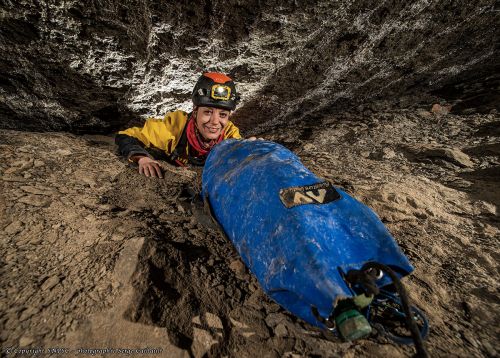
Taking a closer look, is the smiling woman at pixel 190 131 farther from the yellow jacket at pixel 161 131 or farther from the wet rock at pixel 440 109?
the wet rock at pixel 440 109

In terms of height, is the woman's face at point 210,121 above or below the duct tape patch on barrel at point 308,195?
Result: above

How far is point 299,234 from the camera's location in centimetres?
106

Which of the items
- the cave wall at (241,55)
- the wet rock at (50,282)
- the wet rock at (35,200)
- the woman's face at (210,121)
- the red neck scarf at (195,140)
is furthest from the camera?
the red neck scarf at (195,140)

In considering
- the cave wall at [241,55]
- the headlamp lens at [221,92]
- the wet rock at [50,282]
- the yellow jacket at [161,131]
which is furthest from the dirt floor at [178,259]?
the headlamp lens at [221,92]

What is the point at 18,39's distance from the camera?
216cm

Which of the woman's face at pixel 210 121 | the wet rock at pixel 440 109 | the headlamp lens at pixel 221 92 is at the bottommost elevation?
the woman's face at pixel 210 121

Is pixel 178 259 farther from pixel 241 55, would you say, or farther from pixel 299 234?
pixel 241 55

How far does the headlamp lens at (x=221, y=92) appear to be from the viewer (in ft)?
8.00

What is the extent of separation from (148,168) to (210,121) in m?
0.72

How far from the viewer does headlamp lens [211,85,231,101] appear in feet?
8.00

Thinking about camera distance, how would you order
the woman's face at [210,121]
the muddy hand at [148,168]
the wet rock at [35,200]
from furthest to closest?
the woman's face at [210,121] < the muddy hand at [148,168] < the wet rock at [35,200]

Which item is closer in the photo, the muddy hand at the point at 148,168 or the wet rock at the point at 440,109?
the muddy hand at the point at 148,168

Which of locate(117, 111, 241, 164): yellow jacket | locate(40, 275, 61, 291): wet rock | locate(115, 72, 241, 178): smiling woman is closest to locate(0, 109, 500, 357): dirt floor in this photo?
locate(40, 275, 61, 291): wet rock

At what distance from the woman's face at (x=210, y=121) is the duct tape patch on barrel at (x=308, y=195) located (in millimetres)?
1545
